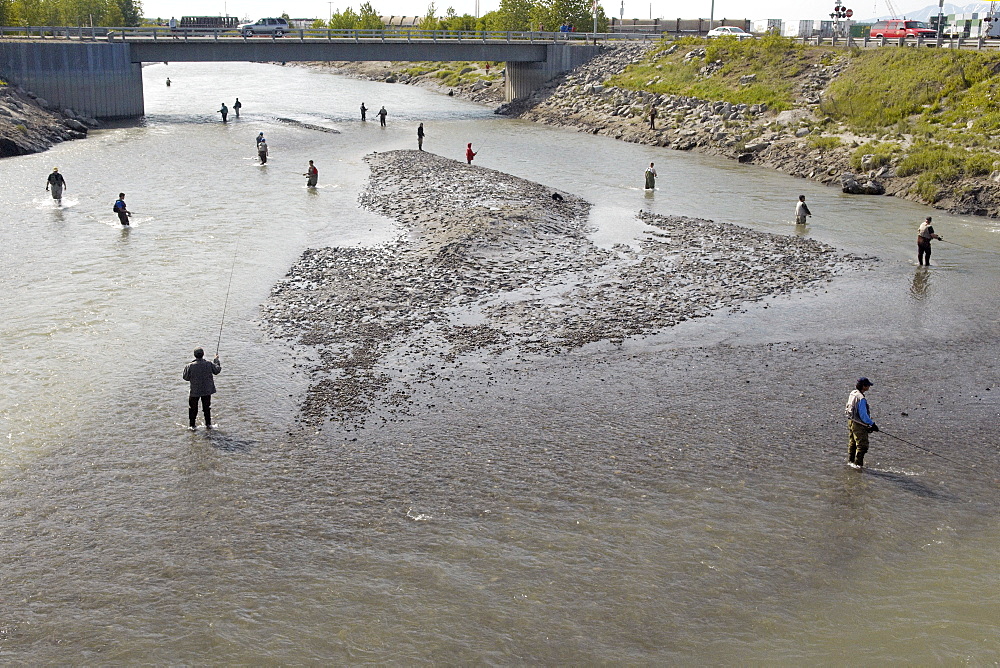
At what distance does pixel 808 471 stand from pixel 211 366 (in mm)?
11222

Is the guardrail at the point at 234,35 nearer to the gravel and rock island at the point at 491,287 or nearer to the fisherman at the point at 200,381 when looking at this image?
the gravel and rock island at the point at 491,287

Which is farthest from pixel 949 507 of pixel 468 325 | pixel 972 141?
pixel 972 141

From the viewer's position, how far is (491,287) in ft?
85.6

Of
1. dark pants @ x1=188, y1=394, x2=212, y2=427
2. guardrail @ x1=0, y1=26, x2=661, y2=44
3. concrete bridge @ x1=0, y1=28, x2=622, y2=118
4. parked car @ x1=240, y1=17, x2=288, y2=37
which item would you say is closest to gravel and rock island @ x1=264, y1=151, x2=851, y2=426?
dark pants @ x1=188, y1=394, x2=212, y2=427

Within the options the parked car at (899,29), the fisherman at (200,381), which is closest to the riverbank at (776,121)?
the parked car at (899,29)

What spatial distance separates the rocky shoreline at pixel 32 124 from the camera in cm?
5072

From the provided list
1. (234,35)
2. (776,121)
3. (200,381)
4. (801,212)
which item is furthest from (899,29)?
(200,381)

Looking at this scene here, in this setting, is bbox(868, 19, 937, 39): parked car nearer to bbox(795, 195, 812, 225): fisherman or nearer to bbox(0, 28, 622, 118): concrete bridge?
bbox(0, 28, 622, 118): concrete bridge

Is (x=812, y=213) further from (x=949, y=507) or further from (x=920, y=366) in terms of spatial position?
(x=949, y=507)

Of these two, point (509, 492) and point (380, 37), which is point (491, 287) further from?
point (380, 37)

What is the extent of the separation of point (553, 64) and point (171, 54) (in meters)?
34.0

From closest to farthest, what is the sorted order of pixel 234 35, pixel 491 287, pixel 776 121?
pixel 491 287
pixel 776 121
pixel 234 35

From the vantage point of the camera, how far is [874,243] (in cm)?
3284

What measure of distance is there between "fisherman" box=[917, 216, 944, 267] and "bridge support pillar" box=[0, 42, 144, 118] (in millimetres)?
59340
